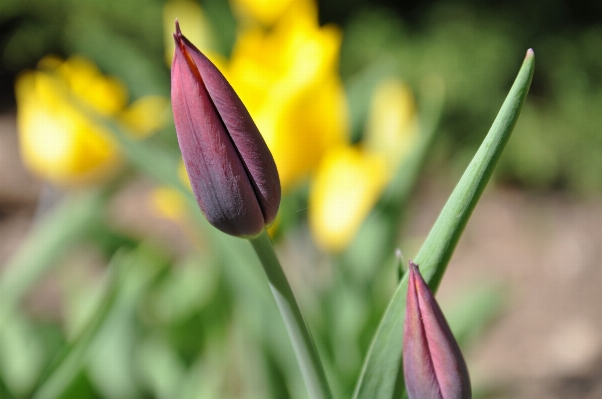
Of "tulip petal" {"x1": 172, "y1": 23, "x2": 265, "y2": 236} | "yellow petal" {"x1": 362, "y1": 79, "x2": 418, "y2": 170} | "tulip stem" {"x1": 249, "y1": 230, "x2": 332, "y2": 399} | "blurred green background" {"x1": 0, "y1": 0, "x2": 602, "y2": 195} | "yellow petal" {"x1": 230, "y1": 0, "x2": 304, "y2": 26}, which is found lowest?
"tulip stem" {"x1": 249, "y1": 230, "x2": 332, "y2": 399}

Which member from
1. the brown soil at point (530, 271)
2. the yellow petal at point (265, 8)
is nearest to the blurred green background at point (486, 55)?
the brown soil at point (530, 271)

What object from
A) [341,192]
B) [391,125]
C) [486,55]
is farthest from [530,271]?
[341,192]

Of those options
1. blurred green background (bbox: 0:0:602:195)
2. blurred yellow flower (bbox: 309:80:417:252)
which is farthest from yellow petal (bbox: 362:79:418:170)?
blurred green background (bbox: 0:0:602:195)

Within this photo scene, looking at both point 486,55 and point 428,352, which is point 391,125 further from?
point 486,55

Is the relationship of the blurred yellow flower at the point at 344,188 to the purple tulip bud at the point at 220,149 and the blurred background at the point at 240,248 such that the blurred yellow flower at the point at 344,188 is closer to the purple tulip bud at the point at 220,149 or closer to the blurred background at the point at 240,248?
the blurred background at the point at 240,248

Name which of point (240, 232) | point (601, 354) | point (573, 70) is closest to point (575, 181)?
point (573, 70)

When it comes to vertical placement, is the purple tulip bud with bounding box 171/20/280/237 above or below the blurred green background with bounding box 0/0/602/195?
below

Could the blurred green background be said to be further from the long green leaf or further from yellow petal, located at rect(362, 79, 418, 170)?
the long green leaf
